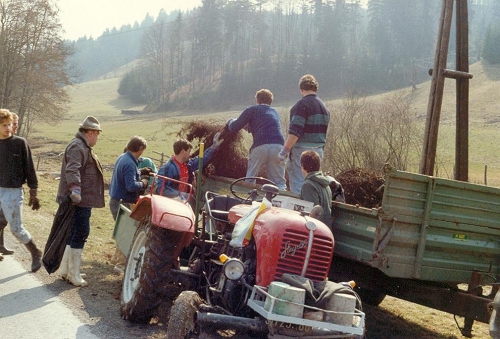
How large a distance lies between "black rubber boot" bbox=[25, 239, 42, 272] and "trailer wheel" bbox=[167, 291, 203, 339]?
3.39 meters

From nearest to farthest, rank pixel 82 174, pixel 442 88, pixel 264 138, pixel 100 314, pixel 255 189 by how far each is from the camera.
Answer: pixel 100 314 < pixel 255 189 < pixel 82 174 < pixel 264 138 < pixel 442 88

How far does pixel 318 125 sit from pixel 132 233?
2583 millimetres

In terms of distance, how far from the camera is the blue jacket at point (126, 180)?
7.89m

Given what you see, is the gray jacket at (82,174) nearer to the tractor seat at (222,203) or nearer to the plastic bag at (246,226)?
the tractor seat at (222,203)

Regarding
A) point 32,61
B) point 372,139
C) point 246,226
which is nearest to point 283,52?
point 32,61

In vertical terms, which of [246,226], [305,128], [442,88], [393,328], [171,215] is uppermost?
[442,88]

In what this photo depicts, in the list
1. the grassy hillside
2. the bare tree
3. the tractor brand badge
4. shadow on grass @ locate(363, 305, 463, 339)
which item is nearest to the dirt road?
shadow on grass @ locate(363, 305, 463, 339)

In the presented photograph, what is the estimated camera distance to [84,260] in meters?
8.58

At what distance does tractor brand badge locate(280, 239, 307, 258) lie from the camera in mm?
4734

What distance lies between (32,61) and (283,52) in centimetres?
5924

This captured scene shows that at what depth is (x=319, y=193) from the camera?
5.93 metres

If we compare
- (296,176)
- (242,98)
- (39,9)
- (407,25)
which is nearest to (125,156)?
(296,176)

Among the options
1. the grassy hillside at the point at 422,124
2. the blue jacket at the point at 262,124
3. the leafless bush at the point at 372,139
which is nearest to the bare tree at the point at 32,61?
the grassy hillside at the point at 422,124

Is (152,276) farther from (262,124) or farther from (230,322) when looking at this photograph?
(262,124)
